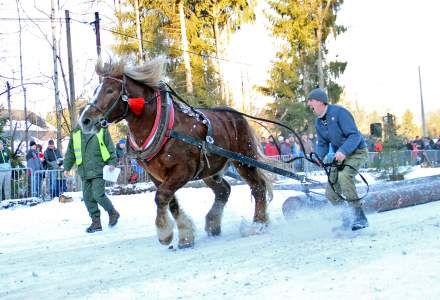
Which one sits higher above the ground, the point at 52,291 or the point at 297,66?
the point at 297,66

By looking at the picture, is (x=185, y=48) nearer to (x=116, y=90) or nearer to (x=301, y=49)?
(x=301, y=49)

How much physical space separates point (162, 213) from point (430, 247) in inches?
112

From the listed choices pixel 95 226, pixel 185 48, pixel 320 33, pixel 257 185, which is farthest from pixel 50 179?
pixel 320 33

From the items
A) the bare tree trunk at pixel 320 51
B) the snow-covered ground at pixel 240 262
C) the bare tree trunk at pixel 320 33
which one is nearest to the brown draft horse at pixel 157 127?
the snow-covered ground at pixel 240 262

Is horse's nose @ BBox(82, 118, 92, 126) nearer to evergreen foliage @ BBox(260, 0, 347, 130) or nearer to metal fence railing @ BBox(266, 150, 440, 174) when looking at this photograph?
metal fence railing @ BBox(266, 150, 440, 174)

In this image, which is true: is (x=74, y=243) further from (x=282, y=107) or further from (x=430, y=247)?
(x=282, y=107)

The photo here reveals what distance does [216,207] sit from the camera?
7.53 metres

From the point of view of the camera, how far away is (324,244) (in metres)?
5.93

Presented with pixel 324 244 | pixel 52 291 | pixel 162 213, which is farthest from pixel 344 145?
pixel 52 291

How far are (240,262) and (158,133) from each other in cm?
178

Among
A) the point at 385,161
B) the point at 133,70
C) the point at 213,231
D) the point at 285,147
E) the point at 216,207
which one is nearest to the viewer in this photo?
the point at 133,70

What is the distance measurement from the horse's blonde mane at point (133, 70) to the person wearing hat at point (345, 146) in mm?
1857

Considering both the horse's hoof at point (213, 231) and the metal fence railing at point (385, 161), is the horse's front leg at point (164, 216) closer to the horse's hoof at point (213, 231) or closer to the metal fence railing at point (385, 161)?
the horse's hoof at point (213, 231)

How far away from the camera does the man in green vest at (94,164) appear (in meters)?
8.61
